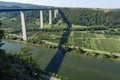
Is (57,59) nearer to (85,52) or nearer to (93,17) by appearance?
(85,52)

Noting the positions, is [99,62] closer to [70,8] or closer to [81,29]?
[81,29]

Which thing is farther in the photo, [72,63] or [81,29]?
[81,29]

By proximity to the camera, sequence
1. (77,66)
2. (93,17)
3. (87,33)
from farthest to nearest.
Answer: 1. (93,17)
2. (87,33)
3. (77,66)

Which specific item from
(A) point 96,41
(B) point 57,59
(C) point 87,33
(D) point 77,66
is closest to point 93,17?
(C) point 87,33

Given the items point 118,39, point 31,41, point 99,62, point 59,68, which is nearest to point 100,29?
point 118,39

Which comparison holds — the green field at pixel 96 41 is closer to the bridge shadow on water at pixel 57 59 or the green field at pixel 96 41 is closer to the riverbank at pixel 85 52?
the bridge shadow on water at pixel 57 59

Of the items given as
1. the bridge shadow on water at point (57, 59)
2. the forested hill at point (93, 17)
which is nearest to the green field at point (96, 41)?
the bridge shadow on water at point (57, 59)
